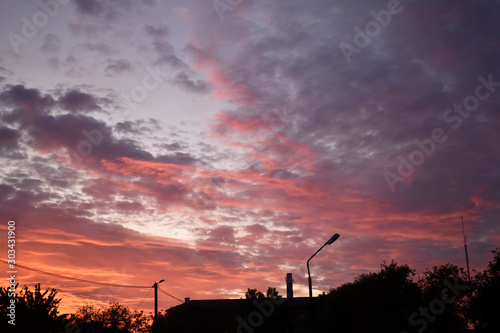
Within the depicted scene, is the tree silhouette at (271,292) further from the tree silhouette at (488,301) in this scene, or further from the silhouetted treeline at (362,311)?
the tree silhouette at (488,301)

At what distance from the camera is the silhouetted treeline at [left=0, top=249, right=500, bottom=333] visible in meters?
24.4

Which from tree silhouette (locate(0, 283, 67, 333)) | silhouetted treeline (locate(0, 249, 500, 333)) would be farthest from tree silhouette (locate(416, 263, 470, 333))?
tree silhouette (locate(0, 283, 67, 333))

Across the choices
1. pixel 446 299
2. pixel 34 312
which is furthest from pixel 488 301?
pixel 34 312

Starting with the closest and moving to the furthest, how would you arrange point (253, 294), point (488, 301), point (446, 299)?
point (488, 301) < point (446, 299) < point (253, 294)

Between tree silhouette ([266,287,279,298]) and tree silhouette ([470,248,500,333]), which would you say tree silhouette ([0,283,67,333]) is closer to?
tree silhouette ([470,248,500,333])

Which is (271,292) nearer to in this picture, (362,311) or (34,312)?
(362,311)

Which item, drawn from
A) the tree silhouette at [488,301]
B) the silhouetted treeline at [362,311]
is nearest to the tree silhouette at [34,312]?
the silhouetted treeline at [362,311]

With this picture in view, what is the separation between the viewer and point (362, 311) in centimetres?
5503

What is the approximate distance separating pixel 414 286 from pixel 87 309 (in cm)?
5425

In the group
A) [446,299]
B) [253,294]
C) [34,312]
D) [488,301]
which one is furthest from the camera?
[253,294]

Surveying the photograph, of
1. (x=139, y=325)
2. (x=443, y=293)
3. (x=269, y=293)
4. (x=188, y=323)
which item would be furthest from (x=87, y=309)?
(x=443, y=293)

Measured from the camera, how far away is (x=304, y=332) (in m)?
104

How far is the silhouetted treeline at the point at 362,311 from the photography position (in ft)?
80.0

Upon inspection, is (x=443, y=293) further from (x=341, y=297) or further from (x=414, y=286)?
(x=341, y=297)
